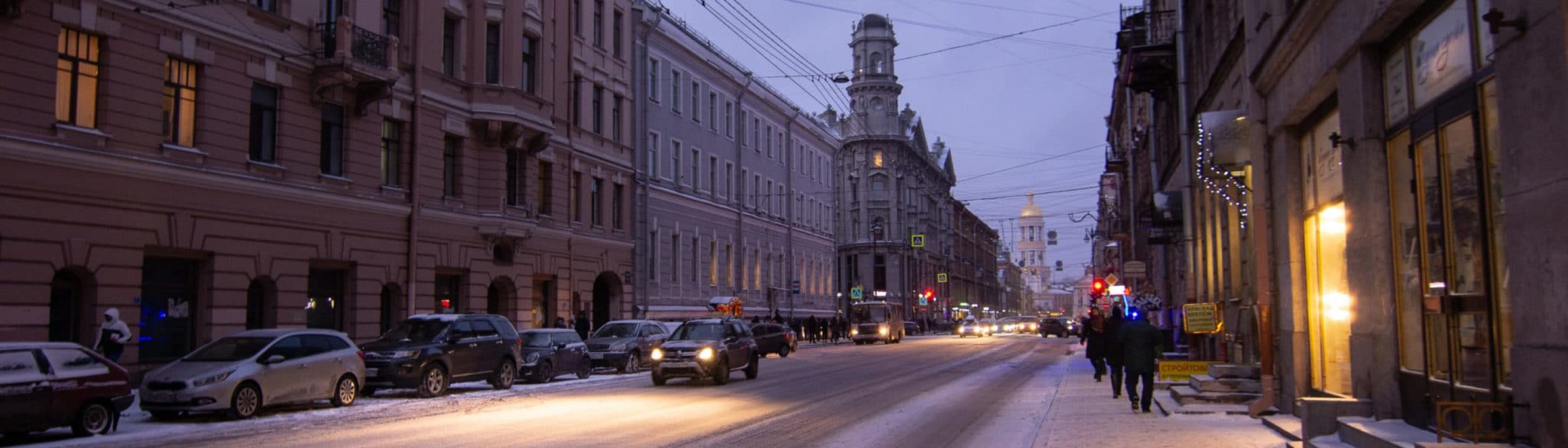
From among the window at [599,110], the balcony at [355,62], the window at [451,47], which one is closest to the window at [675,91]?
the window at [599,110]

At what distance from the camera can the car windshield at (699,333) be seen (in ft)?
83.9

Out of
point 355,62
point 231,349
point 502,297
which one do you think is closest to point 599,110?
point 502,297

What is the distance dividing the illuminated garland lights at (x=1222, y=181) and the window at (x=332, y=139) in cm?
1931

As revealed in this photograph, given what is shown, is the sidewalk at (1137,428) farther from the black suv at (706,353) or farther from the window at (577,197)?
the window at (577,197)

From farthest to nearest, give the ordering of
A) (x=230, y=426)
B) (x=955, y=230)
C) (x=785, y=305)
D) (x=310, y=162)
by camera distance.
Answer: (x=955, y=230) → (x=785, y=305) → (x=310, y=162) → (x=230, y=426)

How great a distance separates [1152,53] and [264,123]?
20.9 m

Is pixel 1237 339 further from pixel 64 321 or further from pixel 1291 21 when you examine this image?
pixel 64 321

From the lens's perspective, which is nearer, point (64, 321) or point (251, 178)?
point (64, 321)

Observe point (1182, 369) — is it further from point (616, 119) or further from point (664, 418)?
point (616, 119)

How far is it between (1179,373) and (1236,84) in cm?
524

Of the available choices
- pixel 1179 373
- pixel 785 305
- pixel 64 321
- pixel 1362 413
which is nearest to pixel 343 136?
pixel 64 321

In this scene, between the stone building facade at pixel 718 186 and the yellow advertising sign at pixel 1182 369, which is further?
the stone building facade at pixel 718 186

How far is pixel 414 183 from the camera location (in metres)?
29.8

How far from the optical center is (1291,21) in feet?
47.1
